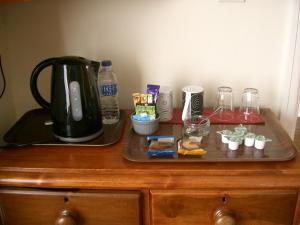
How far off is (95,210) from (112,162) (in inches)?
5.6

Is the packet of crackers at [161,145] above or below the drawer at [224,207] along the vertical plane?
above

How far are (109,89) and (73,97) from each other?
22cm

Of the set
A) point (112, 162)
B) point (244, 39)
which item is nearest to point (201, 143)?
point (112, 162)

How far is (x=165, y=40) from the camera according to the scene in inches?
49.1

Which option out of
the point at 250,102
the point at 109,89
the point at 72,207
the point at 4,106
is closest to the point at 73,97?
the point at 109,89

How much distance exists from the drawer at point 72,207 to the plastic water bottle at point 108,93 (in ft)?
1.17

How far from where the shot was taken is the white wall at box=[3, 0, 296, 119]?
1202mm

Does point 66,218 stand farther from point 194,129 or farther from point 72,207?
point 194,129

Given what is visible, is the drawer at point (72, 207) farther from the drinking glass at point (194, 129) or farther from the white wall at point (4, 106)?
the white wall at point (4, 106)

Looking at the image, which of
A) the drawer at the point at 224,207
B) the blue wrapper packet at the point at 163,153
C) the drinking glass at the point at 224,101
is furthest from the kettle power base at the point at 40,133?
the drinking glass at the point at 224,101

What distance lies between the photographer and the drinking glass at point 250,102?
124 centimetres

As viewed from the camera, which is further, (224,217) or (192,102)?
(192,102)

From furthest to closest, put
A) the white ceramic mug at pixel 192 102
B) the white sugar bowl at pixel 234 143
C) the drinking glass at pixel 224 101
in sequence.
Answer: the drinking glass at pixel 224 101
the white ceramic mug at pixel 192 102
the white sugar bowl at pixel 234 143

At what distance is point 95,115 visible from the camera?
1.06 metres
